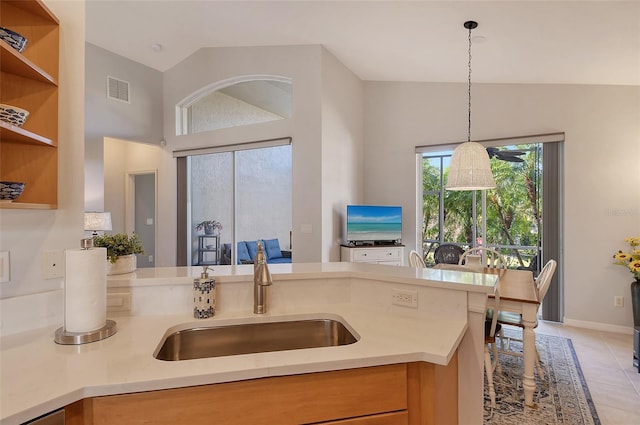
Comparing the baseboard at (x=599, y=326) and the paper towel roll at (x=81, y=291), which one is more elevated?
the paper towel roll at (x=81, y=291)

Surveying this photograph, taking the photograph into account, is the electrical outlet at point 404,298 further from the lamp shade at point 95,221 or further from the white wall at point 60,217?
the lamp shade at point 95,221

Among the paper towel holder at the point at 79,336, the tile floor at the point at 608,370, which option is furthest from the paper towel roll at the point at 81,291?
the tile floor at the point at 608,370

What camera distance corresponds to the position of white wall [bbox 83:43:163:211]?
4391 millimetres

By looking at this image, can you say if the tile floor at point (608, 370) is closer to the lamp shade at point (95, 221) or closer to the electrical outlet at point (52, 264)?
the electrical outlet at point (52, 264)

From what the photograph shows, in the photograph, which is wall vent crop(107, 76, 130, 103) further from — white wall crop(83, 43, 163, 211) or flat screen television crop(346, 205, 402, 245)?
flat screen television crop(346, 205, 402, 245)

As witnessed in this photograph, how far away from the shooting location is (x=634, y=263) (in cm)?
319

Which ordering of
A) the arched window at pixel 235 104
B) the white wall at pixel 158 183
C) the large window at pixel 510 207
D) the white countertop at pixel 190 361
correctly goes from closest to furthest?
the white countertop at pixel 190 361
the large window at pixel 510 207
the arched window at pixel 235 104
the white wall at pixel 158 183

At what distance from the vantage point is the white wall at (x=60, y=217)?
46.8 inches

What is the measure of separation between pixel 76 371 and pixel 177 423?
313mm

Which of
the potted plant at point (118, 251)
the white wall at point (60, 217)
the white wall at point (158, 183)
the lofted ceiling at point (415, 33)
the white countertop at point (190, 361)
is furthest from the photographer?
the white wall at point (158, 183)

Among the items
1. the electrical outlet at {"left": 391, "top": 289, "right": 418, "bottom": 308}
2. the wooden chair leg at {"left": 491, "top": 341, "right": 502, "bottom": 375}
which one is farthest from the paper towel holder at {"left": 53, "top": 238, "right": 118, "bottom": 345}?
the wooden chair leg at {"left": 491, "top": 341, "right": 502, "bottom": 375}

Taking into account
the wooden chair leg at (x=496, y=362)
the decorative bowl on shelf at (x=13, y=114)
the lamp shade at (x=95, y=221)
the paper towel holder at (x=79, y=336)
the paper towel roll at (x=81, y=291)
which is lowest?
the wooden chair leg at (x=496, y=362)

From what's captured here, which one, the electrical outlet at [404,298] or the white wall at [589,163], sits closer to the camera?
the electrical outlet at [404,298]

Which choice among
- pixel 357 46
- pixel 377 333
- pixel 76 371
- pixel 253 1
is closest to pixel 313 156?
pixel 357 46
